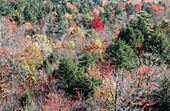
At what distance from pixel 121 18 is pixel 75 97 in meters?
44.5

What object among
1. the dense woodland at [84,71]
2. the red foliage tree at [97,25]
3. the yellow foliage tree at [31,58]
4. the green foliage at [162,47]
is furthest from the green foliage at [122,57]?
the red foliage tree at [97,25]

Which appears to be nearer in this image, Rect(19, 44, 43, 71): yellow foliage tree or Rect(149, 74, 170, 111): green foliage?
Rect(149, 74, 170, 111): green foliage

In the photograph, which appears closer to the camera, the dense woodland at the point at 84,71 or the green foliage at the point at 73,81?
the dense woodland at the point at 84,71

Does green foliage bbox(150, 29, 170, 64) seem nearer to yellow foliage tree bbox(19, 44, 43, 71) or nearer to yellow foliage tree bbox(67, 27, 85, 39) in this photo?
yellow foliage tree bbox(19, 44, 43, 71)

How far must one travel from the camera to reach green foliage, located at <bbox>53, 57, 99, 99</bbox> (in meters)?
14.6

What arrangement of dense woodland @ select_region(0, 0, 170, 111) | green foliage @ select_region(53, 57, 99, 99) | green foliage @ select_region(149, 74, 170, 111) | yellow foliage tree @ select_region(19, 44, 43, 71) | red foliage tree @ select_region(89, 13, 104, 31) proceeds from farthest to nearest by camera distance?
red foliage tree @ select_region(89, 13, 104, 31) → yellow foliage tree @ select_region(19, 44, 43, 71) → green foliage @ select_region(53, 57, 99, 99) → dense woodland @ select_region(0, 0, 170, 111) → green foliage @ select_region(149, 74, 170, 111)

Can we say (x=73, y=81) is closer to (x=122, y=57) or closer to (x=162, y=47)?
(x=122, y=57)

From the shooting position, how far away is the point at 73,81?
636 inches

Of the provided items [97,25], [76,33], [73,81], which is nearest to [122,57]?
[73,81]

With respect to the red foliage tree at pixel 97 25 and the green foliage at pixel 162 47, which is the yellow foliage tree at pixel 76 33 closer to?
the red foliage tree at pixel 97 25

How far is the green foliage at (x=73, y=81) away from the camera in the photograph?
14609 mm

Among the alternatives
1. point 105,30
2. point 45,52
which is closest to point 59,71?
point 45,52

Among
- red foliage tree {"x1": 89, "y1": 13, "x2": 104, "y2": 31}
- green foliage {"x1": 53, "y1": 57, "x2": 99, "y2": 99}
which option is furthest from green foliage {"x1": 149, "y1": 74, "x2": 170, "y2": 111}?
red foliage tree {"x1": 89, "y1": 13, "x2": 104, "y2": 31}

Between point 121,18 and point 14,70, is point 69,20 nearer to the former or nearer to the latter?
point 121,18
